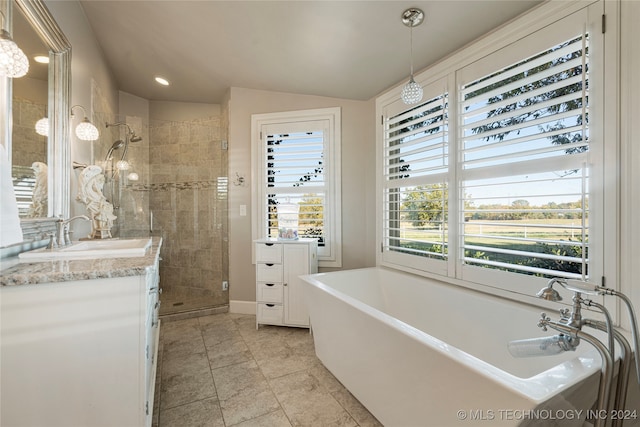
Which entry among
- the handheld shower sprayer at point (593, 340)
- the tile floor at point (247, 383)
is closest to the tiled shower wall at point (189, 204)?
the tile floor at point (247, 383)

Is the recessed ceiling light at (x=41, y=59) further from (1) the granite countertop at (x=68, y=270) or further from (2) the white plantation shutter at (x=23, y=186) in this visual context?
(1) the granite countertop at (x=68, y=270)

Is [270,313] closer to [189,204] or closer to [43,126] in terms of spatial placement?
[189,204]

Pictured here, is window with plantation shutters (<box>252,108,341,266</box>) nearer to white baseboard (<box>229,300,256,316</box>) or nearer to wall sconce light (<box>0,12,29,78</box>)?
white baseboard (<box>229,300,256,316</box>)

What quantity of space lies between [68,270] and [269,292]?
191cm

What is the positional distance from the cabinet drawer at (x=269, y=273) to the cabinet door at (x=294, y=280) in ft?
0.22

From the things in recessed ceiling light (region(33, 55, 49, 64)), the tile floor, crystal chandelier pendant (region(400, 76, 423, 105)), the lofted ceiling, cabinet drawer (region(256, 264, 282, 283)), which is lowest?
the tile floor

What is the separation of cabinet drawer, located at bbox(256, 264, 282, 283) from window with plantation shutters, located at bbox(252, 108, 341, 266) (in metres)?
0.43

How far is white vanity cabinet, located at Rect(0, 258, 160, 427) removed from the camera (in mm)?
1053

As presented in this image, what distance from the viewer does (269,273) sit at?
2.88m

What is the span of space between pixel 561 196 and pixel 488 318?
32.8 inches

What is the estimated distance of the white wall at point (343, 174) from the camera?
310cm

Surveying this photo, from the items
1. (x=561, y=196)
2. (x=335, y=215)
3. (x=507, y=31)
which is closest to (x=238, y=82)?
(x=335, y=215)

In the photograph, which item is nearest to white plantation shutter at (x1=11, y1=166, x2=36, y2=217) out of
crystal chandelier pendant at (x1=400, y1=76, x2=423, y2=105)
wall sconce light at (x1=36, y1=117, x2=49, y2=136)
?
wall sconce light at (x1=36, y1=117, x2=49, y2=136)

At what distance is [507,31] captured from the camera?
5.81 feet
